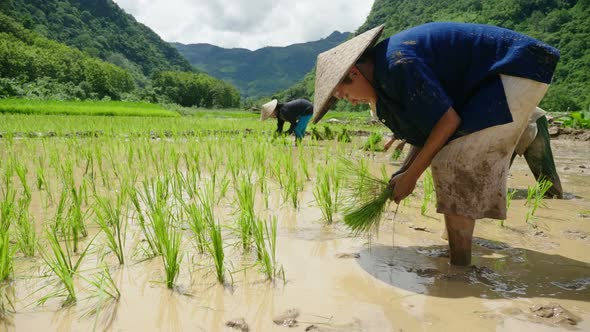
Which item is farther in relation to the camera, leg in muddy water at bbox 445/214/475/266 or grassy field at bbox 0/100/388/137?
grassy field at bbox 0/100/388/137

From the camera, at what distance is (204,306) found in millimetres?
1289

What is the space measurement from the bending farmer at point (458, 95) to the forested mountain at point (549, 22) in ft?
64.9

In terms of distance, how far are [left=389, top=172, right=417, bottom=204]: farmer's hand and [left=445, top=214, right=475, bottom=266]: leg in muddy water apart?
0.20 metres

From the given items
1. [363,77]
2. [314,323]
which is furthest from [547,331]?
[363,77]

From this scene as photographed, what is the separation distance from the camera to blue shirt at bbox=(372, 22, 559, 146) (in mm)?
1505

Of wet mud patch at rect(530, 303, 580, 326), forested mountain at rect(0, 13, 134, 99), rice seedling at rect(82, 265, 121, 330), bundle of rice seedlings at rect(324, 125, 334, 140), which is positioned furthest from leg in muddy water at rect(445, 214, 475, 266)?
forested mountain at rect(0, 13, 134, 99)

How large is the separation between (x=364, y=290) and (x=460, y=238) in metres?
0.53

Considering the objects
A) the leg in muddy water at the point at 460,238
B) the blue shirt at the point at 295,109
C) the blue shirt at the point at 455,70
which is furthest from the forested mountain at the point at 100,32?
the leg in muddy water at the point at 460,238

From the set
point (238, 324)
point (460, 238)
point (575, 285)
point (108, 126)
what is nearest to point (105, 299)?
point (238, 324)

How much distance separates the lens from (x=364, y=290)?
145 cm

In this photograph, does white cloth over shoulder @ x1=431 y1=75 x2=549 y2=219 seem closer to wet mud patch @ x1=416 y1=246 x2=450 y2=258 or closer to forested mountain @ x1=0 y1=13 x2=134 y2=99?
wet mud patch @ x1=416 y1=246 x2=450 y2=258

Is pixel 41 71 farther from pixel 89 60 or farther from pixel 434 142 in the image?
pixel 434 142

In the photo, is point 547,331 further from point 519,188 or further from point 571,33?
point 571,33

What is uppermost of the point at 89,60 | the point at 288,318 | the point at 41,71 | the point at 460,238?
the point at 89,60
